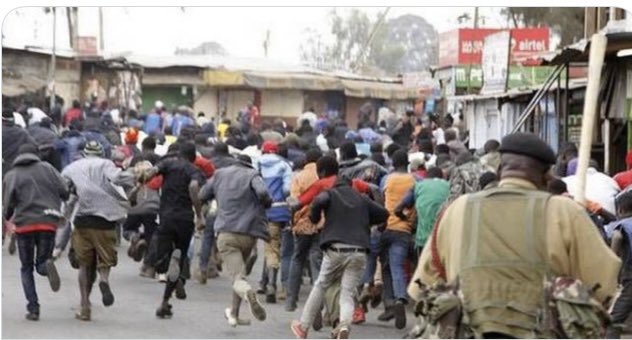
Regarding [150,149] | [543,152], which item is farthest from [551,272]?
[150,149]

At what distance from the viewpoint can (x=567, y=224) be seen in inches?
240

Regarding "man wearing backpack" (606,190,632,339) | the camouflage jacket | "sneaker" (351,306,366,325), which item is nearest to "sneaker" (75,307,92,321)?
"sneaker" (351,306,366,325)

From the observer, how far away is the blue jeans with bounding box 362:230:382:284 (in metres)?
14.1

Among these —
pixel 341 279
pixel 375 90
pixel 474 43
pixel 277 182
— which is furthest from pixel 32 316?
pixel 375 90

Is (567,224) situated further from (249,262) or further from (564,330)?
(249,262)

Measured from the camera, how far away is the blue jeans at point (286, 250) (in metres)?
14.9

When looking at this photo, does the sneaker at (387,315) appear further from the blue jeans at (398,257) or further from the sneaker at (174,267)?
the sneaker at (174,267)

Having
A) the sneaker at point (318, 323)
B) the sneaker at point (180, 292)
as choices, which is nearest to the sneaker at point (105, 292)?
the sneaker at point (180, 292)

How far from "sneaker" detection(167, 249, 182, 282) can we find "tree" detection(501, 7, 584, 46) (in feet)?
93.0

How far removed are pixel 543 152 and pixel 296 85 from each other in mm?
38920

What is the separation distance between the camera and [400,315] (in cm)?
1368

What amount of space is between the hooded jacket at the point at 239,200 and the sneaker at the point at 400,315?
4.81 feet

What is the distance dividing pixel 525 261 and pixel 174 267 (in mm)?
7848

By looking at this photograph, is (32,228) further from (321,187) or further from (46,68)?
(46,68)
